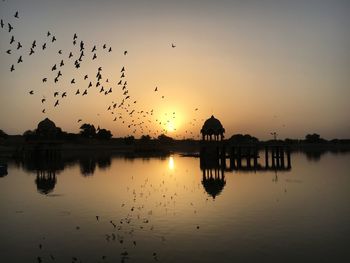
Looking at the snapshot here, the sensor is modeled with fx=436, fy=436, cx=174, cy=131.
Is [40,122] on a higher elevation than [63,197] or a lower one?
higher

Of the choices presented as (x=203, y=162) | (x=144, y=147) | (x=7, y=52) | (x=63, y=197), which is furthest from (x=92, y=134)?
(x=7, y=52)

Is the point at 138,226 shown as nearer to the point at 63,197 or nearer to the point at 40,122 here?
the point at 63,197

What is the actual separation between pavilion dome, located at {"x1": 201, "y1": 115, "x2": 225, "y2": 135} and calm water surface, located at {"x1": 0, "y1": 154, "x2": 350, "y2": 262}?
35.4 m

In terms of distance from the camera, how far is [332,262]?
18578 millimetres

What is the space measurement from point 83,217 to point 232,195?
15.7 metres

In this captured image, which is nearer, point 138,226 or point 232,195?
point 138,226

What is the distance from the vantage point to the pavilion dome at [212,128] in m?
82.7

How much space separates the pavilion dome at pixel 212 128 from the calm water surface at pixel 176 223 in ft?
116

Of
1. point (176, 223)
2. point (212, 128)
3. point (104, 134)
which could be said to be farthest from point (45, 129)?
point (176, 223)

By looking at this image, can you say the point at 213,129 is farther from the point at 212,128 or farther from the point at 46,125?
the point at 46,125

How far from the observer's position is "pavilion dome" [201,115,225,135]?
82.7 m

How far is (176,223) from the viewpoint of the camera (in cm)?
2652

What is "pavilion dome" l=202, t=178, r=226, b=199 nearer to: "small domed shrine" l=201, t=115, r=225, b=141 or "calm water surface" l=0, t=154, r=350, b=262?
"calm water surface" l=0, t=154, r=350, b=262

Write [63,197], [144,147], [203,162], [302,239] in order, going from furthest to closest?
[144,147] → [203,162] → [63,197] → [302,239]
